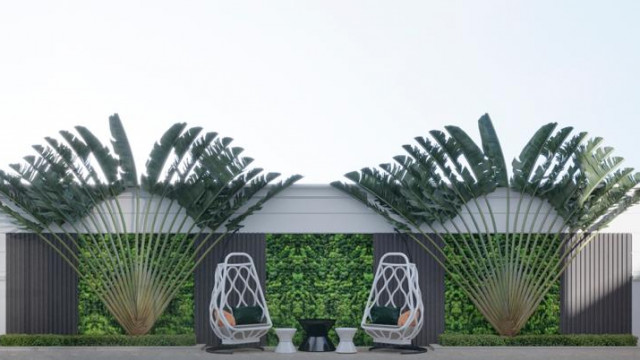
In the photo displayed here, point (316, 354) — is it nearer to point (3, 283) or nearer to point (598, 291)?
point (598, 291)

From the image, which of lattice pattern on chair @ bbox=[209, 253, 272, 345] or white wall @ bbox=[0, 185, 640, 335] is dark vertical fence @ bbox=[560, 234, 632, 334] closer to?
white wall @ bbox=[0, 185, 640, 335]

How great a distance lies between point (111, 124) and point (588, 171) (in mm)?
6160

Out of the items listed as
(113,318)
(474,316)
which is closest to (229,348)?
(113,318)

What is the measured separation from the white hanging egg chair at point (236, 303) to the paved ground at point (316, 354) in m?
0.25

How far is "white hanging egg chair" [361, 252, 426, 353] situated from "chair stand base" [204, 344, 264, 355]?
4.62 ft

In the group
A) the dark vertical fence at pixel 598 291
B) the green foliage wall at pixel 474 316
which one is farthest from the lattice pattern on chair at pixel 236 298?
the dark vertical fence at pixel 598 291

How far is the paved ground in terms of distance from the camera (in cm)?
1088

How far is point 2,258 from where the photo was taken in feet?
41.0

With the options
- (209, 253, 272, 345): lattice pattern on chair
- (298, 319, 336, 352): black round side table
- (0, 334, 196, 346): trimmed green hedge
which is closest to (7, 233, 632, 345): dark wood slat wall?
(209, 253, 272, 345): lattice pattern on chair

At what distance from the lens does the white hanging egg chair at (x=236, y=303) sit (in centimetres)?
1123

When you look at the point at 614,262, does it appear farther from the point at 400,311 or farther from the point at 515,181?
the point at 400,311

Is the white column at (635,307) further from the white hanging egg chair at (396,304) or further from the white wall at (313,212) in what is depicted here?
the white hanging egg chair at (396,304)

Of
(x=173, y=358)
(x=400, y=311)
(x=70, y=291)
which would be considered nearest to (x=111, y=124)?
(x=70, y=291)

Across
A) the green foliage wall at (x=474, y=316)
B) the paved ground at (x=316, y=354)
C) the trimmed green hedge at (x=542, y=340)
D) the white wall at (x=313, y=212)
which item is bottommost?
the paved ground at (x=316, y=354)
